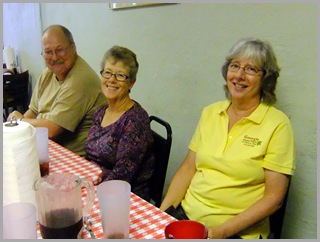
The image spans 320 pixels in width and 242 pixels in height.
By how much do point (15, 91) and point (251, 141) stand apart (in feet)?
11.3

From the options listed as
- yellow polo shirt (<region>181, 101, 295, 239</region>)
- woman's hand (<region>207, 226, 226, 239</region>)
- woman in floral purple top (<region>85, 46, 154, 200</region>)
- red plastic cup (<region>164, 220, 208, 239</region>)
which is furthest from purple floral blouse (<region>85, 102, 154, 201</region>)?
red plastic cup (<region>164, 220, 208, 239</region>)

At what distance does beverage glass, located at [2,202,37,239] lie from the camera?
2.84ft

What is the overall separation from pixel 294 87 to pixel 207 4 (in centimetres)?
69

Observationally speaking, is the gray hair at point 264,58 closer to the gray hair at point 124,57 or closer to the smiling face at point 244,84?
the smiling face at point 244,84

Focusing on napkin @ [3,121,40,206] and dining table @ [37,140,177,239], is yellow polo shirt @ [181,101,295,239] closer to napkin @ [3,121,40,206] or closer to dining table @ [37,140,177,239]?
dining table @ [37,140,177,239]

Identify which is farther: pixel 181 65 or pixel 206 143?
pixel 181 65

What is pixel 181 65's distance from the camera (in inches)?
84.5

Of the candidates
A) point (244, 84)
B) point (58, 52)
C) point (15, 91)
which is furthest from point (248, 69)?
point (15, 91)

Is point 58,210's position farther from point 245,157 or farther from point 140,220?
point 245,157

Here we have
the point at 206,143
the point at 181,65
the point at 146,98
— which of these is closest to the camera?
the point at 206,143

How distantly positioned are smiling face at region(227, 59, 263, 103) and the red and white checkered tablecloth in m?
0.66

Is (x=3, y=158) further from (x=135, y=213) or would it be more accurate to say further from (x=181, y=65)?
(x=181, y=65)

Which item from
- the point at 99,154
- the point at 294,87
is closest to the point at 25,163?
the point at 99,154

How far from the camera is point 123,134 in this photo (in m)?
1.58
